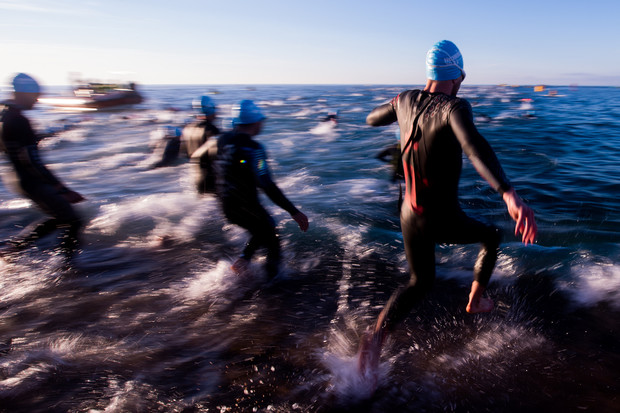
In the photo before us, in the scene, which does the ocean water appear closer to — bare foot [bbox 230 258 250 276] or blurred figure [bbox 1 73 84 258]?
bare foot [bbox 230 258 250 276]

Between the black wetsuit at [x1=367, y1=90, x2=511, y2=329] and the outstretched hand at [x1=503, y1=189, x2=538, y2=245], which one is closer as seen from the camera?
the outstretched hand at [x1=503, y1=189, x2=538, y2=245]

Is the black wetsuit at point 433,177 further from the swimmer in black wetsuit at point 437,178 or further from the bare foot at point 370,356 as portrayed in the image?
the bare foot at point 370,356

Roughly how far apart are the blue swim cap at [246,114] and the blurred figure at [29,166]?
250cm

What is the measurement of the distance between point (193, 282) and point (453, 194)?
3119 millimetres

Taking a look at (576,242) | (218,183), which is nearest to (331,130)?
(576,242)

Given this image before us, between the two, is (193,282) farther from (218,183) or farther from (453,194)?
(453,194)

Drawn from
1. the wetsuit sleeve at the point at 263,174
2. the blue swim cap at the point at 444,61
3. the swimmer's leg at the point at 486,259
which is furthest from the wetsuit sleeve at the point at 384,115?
the wetsuit sleeve at the point at 263,174

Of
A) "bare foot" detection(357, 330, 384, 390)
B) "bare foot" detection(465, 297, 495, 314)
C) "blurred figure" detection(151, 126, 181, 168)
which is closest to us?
"bare foot" detection(357, 330, 384, 390)

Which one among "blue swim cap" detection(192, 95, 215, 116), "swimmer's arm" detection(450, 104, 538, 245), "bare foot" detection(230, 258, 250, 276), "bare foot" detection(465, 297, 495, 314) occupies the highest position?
"blue swim cap" detection(192, 95, 215, 116)

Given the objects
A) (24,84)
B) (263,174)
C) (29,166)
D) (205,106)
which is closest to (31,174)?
(29,166)

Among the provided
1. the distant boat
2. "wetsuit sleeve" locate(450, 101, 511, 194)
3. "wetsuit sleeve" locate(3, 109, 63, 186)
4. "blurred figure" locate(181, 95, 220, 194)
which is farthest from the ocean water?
the distant boat

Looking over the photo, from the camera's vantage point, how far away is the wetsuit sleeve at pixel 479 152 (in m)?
1.71

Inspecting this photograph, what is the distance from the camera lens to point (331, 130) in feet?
66.4

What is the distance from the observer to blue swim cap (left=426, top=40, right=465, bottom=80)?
1991 millimetres
